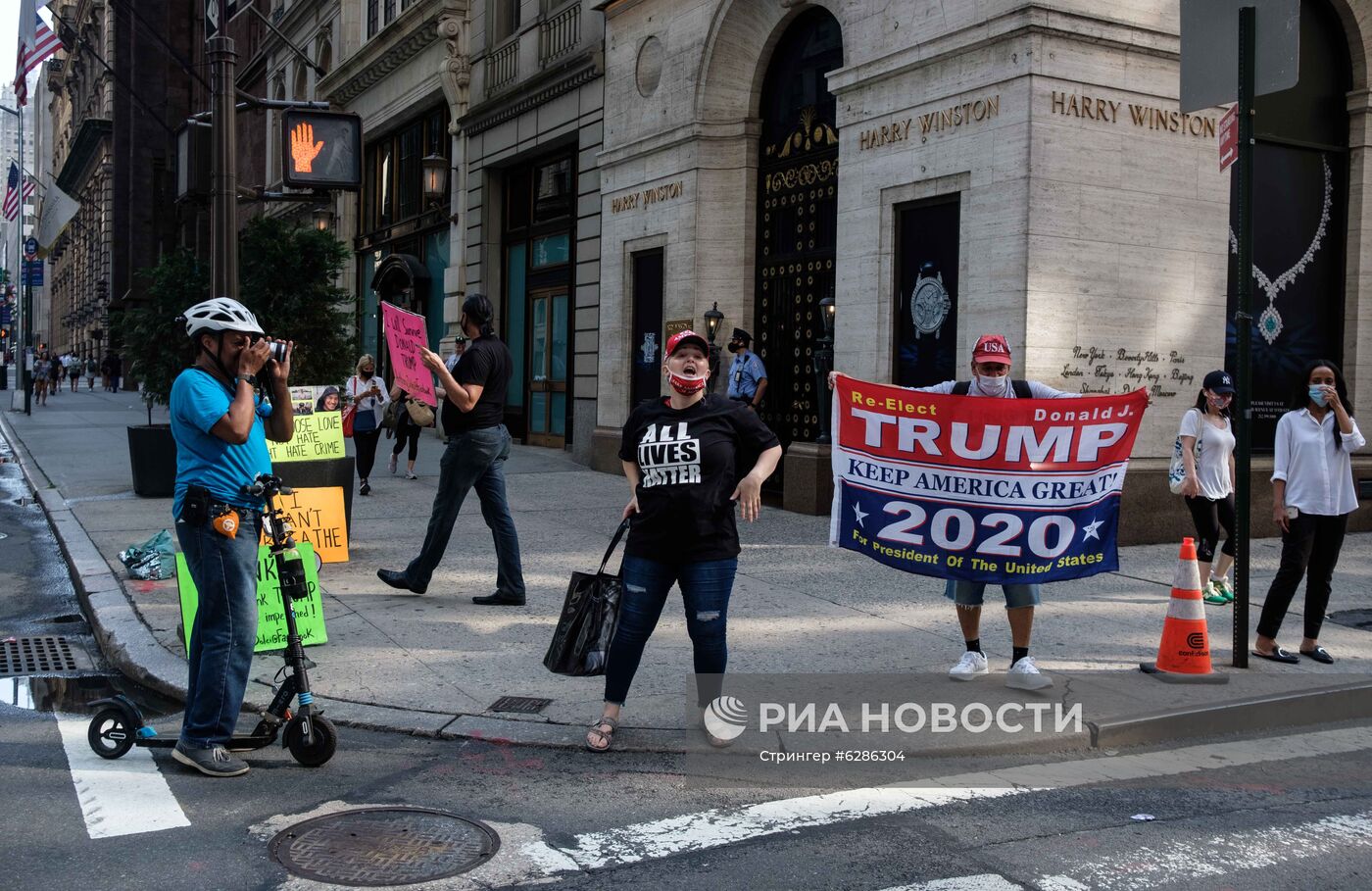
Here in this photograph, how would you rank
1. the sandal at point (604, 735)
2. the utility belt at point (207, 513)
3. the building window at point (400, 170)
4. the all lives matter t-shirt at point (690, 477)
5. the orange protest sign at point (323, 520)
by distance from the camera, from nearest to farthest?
the utility belt at point (207, 513) < the all lives matter t-shirt at point (690, 477) < the sandal at point (604, 735) < the orange protest sign at point (323, 520) < the building window at point (400, 170)

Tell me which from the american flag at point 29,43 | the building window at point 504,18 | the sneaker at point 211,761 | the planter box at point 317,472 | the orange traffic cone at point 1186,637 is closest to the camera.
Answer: the sneaker at point 211,761

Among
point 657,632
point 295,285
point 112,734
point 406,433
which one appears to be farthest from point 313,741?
point 406,433

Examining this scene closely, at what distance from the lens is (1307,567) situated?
7645 millimetres

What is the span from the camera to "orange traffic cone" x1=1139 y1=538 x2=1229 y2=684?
6812 mm

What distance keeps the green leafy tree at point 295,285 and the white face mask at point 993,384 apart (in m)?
8.95

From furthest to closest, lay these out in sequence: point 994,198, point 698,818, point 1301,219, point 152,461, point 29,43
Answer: point 29,43 → point 152,461 → point 1301,219 → point 994,198 → point 698,818

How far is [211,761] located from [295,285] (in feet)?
31.5

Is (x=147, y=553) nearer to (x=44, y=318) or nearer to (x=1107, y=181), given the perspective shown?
(x=1107, y=181)

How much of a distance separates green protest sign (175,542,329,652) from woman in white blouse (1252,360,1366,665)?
5.57m

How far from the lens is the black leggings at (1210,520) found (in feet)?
30.6

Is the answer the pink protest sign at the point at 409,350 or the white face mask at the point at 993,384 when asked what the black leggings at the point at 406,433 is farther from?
the white face mask at the point at 993,384

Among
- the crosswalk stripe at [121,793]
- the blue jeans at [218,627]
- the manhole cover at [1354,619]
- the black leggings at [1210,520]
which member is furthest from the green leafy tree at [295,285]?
the manhole cover at [1354,619]

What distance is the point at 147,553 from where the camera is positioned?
9.60 metres

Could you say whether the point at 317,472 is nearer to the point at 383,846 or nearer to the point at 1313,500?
the point at 383,846
